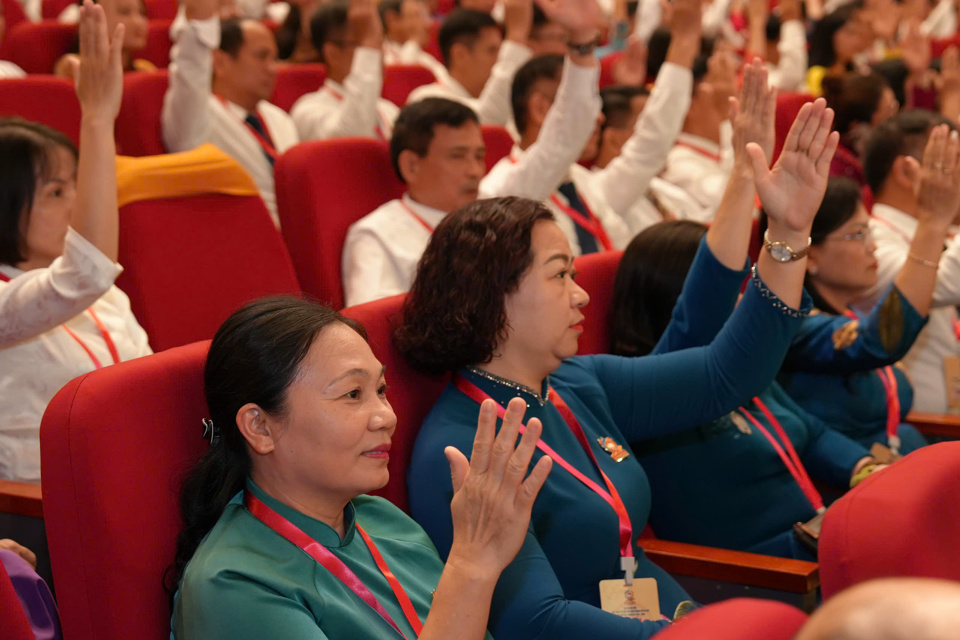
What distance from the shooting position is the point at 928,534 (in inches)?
37.5

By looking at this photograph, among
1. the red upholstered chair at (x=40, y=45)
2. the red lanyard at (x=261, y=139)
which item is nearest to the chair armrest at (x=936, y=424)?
the red lanyard at (x=261, y=139)

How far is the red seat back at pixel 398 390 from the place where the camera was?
4.98 ft

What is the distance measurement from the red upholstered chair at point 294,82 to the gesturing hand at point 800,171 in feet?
9.41

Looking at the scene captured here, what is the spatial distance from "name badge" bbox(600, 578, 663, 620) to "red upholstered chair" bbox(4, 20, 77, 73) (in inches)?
128

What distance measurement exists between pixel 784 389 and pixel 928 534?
1.30 m

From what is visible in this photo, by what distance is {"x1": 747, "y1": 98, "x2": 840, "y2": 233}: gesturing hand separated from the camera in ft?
5.30

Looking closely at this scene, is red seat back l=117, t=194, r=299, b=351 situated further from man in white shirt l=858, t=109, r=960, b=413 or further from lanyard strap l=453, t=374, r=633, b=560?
man in white shirt l=858, t=109, r=960, b=413

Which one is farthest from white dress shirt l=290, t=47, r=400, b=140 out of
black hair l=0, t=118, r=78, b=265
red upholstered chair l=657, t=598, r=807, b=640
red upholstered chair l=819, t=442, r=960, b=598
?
red upholstered chair l=657, t=598, r=807, b=640

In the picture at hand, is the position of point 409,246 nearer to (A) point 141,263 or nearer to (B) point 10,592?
(A) point 141,263

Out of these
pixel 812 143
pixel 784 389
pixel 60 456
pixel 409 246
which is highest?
pixel 812 143

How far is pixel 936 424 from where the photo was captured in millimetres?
2277

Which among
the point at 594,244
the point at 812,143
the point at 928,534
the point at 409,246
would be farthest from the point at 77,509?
the point at 594,244

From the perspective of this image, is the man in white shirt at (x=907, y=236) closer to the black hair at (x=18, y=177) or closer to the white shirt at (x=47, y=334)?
the white shirt at (x=47, y=334)

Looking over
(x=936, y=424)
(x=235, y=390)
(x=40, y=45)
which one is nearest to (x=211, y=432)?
(x=235, y=390)
